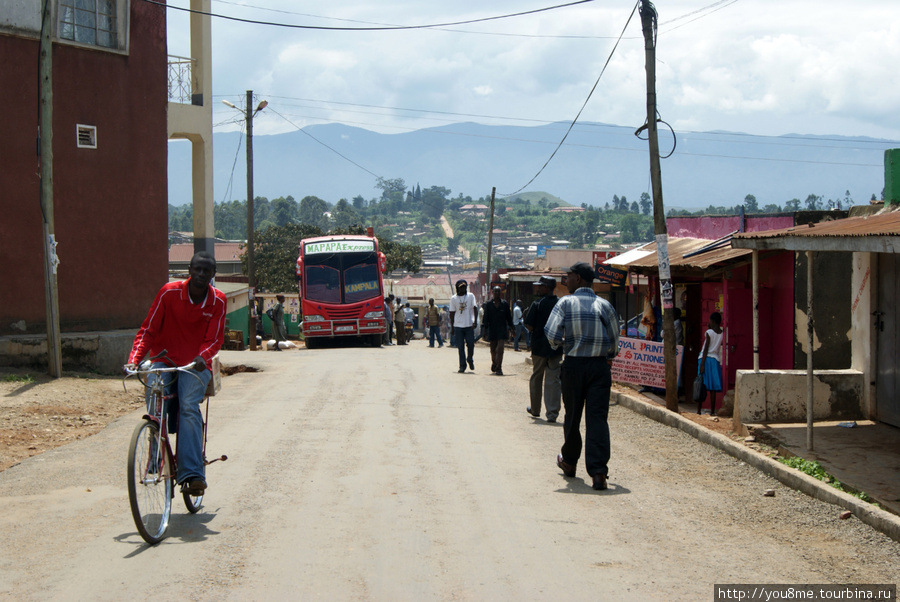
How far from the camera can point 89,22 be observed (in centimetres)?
1587

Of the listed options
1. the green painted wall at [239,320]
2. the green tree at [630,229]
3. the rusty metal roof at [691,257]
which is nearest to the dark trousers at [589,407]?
the rusty metal roof at [691,257]

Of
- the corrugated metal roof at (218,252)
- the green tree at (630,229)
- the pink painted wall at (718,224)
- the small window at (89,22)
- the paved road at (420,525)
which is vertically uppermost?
the green tree at (630,229)

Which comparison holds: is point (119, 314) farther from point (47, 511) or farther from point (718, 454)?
point (718, 454)

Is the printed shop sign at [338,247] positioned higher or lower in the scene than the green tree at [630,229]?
lower

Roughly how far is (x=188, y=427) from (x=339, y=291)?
2115cm

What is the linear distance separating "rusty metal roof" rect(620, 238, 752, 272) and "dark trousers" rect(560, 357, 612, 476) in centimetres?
542

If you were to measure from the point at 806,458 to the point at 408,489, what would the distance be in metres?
4.01

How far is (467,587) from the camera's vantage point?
4688 millimetres

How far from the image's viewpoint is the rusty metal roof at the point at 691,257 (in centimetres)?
1225

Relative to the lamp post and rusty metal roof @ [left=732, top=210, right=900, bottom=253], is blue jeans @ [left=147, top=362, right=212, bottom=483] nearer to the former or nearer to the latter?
rusty metal roof @ [left=732, top=210, right=900, bottom=253]

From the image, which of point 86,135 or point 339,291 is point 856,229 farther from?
point 339,291

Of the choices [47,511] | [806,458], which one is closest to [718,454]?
[806,458]

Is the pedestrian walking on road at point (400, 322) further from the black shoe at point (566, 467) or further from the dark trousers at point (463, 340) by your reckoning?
the black shoe at point (566, 467)


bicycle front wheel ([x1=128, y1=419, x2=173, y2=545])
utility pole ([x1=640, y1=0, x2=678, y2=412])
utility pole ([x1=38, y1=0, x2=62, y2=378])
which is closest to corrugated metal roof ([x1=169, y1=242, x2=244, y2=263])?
utility pole ([x1=38, y1=0, x2=62, y2=378])
